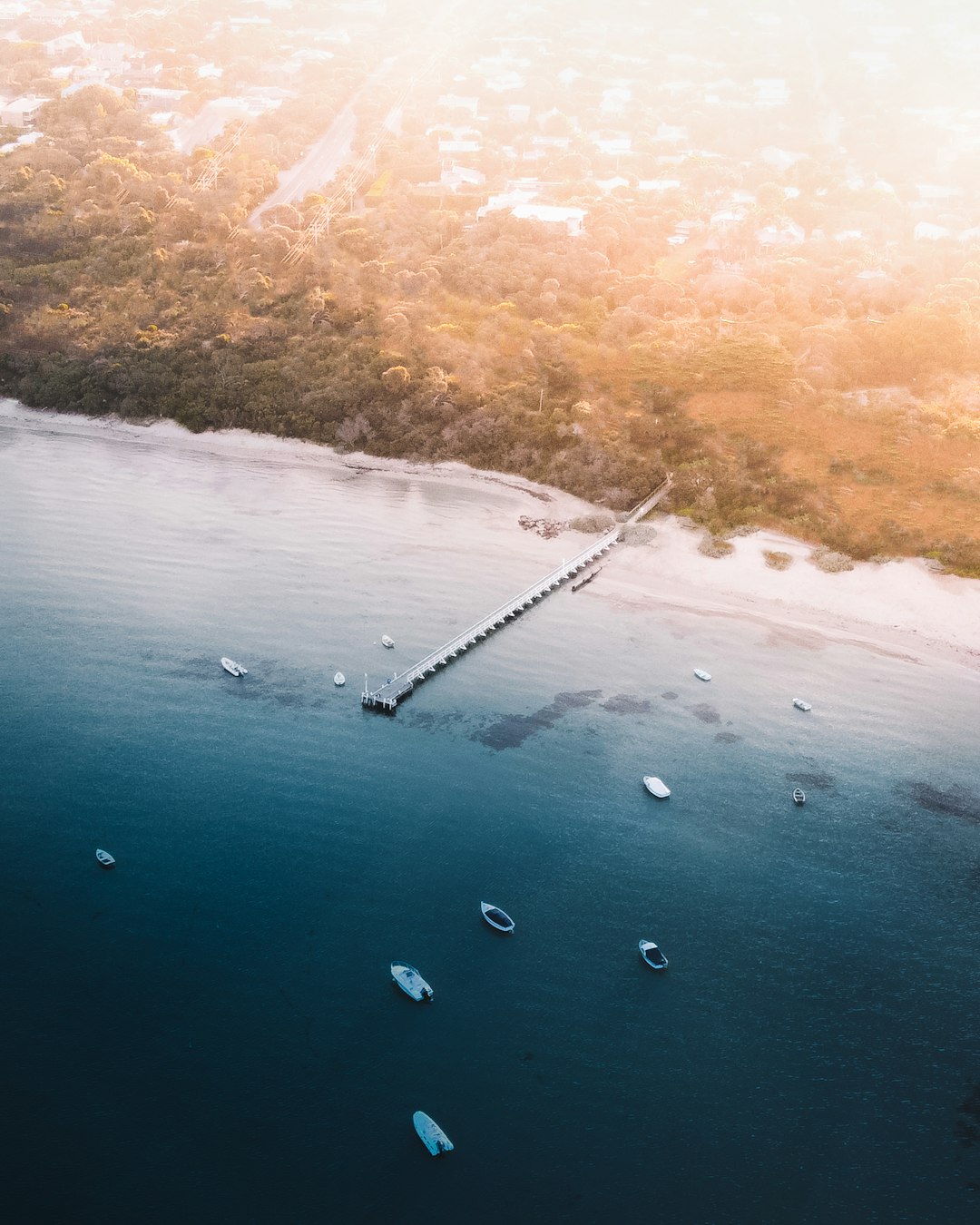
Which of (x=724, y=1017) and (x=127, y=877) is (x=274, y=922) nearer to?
(x=127, y=877)

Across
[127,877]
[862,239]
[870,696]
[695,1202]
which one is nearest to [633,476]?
[870,696]

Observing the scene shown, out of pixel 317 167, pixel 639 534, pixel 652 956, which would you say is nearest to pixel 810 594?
pixel 639 534

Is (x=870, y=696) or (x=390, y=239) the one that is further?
(x=390, y=239)

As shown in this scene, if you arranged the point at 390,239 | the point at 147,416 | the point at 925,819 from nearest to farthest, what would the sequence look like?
the point at 925,819
the point at 147,416
the point at 390,239

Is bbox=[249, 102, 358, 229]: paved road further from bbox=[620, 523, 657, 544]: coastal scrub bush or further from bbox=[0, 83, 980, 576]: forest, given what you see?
bbox=[620, 523, 657, 544]: coastal scrub bush

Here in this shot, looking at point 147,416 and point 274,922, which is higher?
point 147,416

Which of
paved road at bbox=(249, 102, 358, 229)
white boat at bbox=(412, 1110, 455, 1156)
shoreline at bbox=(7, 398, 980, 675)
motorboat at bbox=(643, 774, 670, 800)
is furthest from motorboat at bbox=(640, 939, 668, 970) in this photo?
paved road at bbox=(249, 102, 358, 229)
